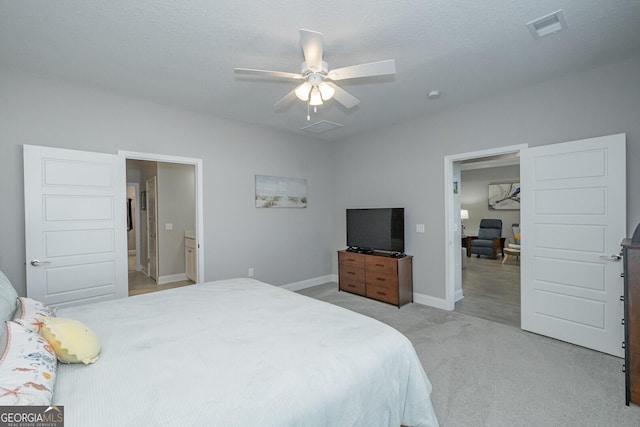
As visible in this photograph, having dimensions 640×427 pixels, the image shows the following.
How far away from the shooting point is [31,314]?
5.09 feet

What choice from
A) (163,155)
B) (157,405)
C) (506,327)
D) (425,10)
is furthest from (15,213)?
(506,327)

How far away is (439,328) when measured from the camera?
3320 mm

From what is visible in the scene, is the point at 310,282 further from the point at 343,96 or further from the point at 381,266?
the point at 343,96

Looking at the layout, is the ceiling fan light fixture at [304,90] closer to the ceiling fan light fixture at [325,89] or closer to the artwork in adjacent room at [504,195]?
the ceiling fan light fixture at [325,89]

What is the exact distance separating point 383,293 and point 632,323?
100 inches

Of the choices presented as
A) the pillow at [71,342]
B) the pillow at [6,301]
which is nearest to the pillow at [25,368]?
the pillow at [71,342]

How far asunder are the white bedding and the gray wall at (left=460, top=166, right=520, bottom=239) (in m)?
8.03

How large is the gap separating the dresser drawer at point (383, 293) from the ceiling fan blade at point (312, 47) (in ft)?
Result: 10.0

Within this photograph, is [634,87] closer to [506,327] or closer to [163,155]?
[506,327]

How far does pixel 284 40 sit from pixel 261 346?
2.16 meters

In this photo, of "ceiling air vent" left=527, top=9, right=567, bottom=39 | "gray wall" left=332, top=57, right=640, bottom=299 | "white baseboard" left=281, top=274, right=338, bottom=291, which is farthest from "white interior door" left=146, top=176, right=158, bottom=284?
"ceiling air vent" left=527, top=9, right=567, bottom=39

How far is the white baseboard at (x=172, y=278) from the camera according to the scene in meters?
5.48

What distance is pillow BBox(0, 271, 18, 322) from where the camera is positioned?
1483 millimetres

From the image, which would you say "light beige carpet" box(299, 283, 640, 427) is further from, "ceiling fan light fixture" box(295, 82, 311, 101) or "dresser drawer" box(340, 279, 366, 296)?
"ceiling fan light fixture" box(295, 82, 311, 101)
